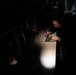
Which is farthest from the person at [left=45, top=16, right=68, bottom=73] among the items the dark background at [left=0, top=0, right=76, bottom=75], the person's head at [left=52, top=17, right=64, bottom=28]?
the dark background at [left=0, top=0, right=76, bottom=75]

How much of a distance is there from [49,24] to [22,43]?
0.84 m

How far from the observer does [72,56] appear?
5.35 ft

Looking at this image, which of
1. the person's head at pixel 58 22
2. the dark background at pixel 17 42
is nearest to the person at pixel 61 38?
the person's head at pixel 58 22

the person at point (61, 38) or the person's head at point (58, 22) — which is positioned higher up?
the person's head at point (58, 22)

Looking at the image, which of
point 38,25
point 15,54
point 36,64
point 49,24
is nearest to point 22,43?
point 15,54

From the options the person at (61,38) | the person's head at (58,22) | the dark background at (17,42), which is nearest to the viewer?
the dark background at (17,42)

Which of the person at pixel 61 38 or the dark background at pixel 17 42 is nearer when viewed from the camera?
the dark background at pixel 17 42

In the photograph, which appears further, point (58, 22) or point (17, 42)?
point (58, 22)

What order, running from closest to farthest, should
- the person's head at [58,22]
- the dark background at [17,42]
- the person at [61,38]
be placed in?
the dark background at [17,42] → the person at [61,38] → the person's head at [58,22]

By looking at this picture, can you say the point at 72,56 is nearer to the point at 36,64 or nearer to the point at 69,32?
the point at 69,32

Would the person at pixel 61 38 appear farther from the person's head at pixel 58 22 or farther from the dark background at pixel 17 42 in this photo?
the dark background at pixel 17 42

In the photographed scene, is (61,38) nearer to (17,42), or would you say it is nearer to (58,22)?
(58,22)

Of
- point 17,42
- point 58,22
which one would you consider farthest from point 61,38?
point 17,42

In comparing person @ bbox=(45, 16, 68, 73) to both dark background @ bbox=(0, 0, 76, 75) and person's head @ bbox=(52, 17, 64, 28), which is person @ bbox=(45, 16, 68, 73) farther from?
dark background @ bbox=(0, 0, 76, 75)
